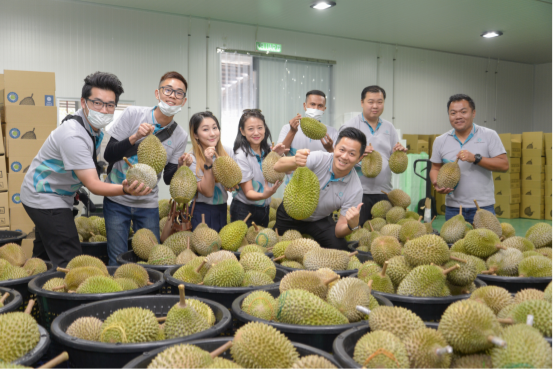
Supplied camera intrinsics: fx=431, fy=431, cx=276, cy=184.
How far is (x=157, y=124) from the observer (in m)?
3.01

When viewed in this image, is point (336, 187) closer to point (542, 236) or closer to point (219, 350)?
point (542, 236)

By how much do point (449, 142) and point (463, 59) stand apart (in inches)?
351

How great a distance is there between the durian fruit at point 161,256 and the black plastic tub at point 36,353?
1.03 m

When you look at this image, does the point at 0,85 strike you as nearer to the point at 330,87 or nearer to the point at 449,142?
the point at 449,142

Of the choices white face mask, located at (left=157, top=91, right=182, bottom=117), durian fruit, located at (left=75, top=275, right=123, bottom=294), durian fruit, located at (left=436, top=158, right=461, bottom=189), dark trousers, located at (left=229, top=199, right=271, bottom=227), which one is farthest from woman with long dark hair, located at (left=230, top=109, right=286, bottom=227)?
durian fruit, located at (left=75, top=275, right=123, bottom=294)

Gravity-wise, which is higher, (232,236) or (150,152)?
(150,152)

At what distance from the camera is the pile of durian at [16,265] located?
1990mm

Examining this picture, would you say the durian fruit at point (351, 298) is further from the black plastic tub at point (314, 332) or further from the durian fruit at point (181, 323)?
the durian fruit at point (181, 323)

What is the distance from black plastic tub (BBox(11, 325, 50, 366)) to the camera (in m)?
1.13

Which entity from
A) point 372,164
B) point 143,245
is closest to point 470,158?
point 372,164

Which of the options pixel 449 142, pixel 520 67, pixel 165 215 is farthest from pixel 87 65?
pixel 520 67

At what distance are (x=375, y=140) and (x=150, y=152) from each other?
246 cm

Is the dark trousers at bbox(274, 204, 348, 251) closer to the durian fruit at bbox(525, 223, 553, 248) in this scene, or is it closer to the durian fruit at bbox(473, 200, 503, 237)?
the durian fruit at bbox(473, 200, 503, 237)

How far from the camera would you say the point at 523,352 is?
998 mm
